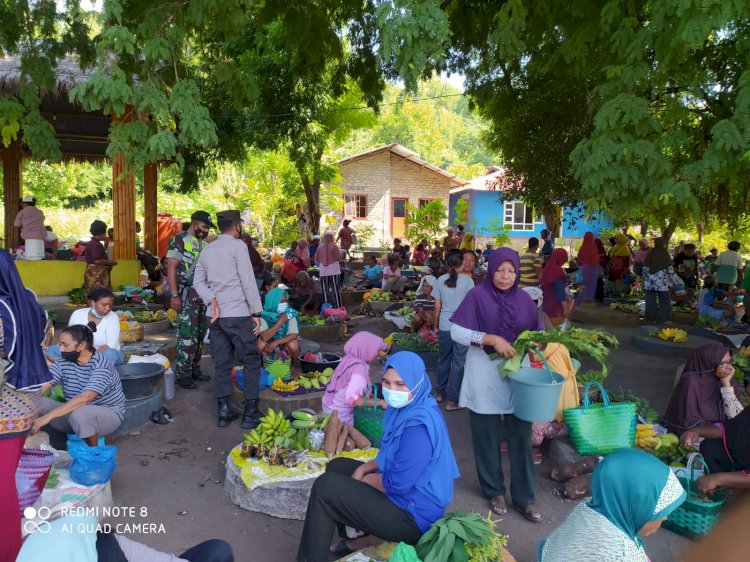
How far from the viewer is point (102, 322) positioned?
5723 millimetres

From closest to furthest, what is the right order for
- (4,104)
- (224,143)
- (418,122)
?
(4,104), (224,143), (418,122)

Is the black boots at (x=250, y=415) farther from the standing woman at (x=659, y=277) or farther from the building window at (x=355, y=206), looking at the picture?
the building window at (x=355, y=206)

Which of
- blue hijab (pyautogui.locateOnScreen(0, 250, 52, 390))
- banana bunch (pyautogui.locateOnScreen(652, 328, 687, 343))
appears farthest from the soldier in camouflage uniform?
banana bunch (pyautogui.locateOnScreen(652, 328, 687, 343))

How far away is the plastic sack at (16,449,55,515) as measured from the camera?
10.7ft

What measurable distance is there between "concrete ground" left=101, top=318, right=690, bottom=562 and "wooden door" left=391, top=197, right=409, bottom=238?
82.4 ft

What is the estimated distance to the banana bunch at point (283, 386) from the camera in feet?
19.9

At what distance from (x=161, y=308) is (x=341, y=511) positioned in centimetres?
812

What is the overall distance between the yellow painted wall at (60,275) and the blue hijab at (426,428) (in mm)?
9792

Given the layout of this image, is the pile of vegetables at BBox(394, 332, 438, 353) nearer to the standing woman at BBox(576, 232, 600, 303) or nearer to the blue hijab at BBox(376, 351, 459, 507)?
the blue hijab at BBox(376, 351, 459, 507)

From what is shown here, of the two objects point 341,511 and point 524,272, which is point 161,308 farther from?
point 341,511

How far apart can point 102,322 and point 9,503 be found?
10.0ft

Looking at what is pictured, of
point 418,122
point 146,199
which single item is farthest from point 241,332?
point 418,122

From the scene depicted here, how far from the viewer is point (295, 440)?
471 cm

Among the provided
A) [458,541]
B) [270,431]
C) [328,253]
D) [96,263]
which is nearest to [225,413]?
[270,431]
